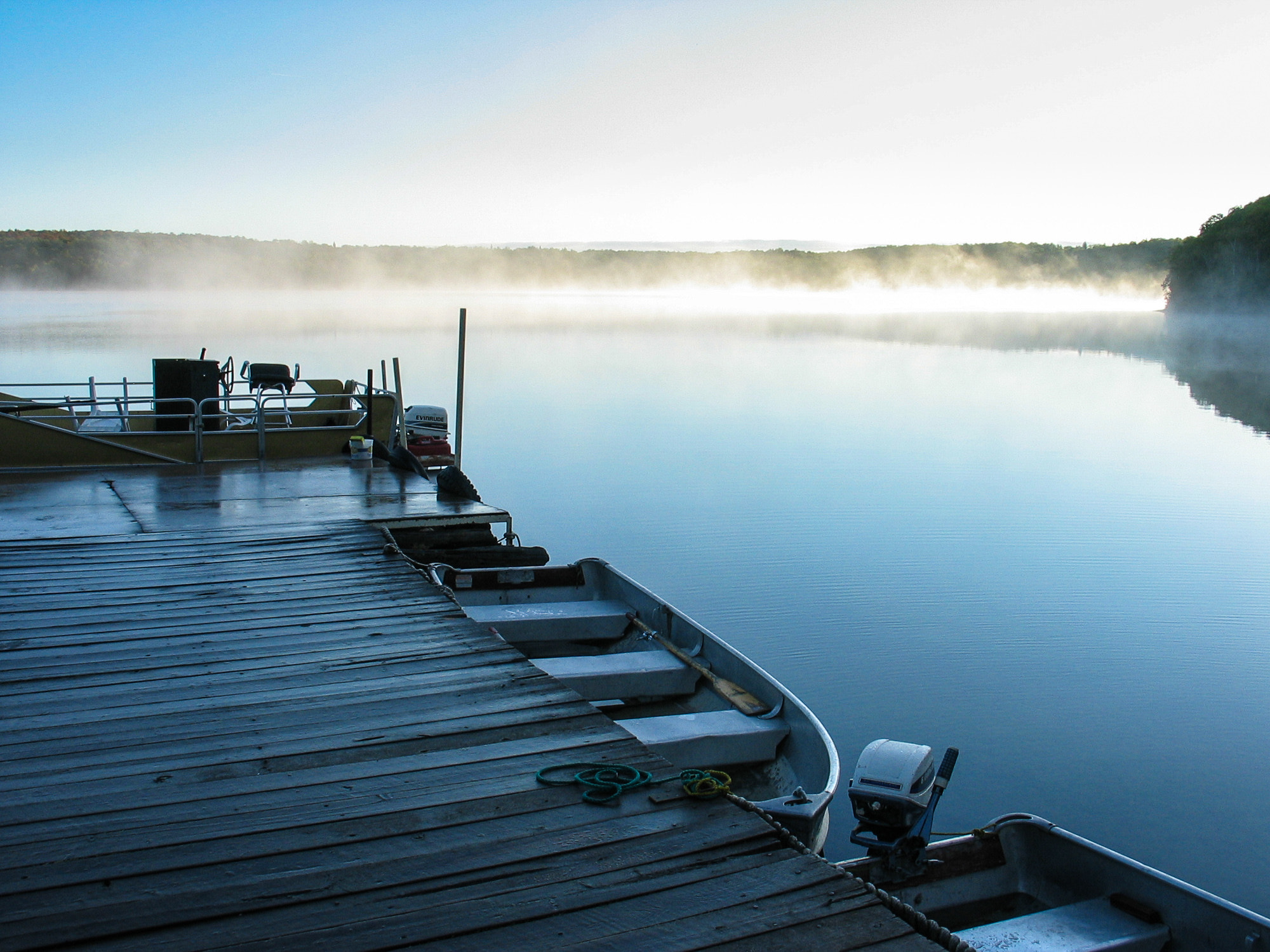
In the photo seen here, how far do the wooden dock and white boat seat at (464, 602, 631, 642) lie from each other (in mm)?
1352

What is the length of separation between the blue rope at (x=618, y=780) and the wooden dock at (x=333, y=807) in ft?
0.17

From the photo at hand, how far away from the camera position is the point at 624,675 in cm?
604

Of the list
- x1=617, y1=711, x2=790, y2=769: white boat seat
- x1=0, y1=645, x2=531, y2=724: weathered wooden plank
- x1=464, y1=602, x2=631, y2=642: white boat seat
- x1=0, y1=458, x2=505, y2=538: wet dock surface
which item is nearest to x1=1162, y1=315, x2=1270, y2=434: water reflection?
x1=464, y1=602, x2=631, y2=642: white boat seat

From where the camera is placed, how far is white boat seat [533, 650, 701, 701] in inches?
233

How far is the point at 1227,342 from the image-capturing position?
5516cm

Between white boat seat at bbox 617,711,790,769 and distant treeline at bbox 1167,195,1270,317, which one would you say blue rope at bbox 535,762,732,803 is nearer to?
white boat seat at bbox 617,711,790,769

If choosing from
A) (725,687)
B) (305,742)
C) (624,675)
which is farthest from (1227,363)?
(305,742)

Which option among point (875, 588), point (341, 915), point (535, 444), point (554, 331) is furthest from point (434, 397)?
point (554, 331)

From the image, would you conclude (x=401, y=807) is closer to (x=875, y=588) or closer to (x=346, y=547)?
(x=346, y=547)

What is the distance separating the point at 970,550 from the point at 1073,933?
8780 mm

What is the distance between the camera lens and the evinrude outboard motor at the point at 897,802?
4.03 metres

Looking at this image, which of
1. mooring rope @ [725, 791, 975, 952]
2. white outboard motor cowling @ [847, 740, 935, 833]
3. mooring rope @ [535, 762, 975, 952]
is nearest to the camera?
mooring rope @ [725, 791, 975, 952]

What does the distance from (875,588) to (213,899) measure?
887 cm

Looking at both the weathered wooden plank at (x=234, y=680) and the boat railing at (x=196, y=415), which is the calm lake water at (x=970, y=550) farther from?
the boat railing at (x=196, y=415)
